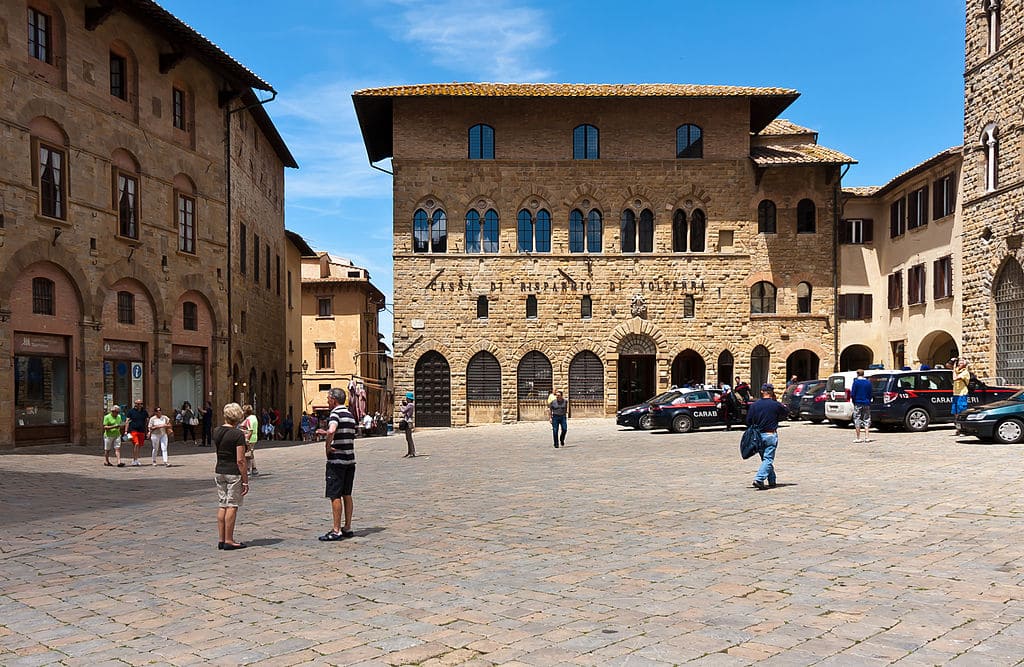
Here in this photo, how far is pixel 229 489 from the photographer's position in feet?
31.5

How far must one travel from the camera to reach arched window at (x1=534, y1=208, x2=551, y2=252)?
126 feet

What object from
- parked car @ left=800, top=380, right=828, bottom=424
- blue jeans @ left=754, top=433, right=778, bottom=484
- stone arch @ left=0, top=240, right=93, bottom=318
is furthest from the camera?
parked car @ left=800, top=380, right=828, bottom=424

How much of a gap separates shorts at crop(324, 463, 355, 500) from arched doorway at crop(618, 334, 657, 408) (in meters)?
29.4

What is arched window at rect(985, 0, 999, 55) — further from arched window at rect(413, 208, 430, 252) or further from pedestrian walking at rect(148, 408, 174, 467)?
pedestrian walking at rect(148, 408, 174, 467)

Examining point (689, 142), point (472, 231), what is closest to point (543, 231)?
point (472, 231)

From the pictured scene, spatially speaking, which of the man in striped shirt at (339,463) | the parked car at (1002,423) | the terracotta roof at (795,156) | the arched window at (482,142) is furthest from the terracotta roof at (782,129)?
the man in striped shirt at (339,463)

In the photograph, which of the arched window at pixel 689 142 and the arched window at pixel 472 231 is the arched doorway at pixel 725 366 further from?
the arched window at pixel 472 231

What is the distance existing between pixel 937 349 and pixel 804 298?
5.81 metres

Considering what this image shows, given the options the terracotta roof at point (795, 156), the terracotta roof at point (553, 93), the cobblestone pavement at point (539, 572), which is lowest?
the cobblestone pavement at point (539, 572)

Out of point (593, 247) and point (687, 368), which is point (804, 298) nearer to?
point (687, 368)

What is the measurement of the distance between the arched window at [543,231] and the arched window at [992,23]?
17.5m

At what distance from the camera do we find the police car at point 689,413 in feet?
93.9

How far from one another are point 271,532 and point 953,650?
7608 millimetres

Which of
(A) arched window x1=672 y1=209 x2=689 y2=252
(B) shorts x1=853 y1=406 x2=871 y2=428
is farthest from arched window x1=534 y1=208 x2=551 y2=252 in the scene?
(B) shorts x1=853 y1=406 x2=871 y2=428
